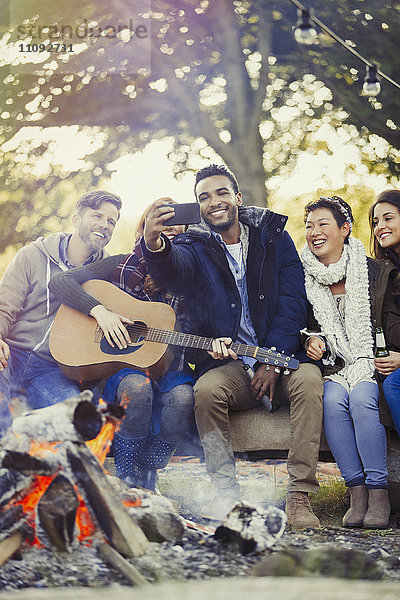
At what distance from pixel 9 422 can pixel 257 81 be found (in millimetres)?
2396

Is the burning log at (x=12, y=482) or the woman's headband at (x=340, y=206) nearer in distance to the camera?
the burning log at (x=12, y=482)

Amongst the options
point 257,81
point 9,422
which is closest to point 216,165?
point 257,81

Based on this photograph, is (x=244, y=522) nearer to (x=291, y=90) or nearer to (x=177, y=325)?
(x=177, y=325)

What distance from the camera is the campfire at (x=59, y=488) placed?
2.63 metres

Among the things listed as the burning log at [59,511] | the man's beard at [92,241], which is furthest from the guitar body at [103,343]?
the burning log at [59,511]

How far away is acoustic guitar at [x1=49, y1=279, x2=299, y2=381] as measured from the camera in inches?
136

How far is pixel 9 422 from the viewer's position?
11.1 ft

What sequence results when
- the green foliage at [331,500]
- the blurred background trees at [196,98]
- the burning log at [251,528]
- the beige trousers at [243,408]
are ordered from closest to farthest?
the burning log at [251,528] < the beige trousers at [243,408] < the green foliage at [331,500] < the blurred background trees at [196,98]

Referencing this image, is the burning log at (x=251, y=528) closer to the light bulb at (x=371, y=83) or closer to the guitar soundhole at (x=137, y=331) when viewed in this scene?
the guitar soundhole at (x=137, y=331)

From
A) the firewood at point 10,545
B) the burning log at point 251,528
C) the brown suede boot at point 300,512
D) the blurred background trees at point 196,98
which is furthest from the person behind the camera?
the blurred background trees at point 196,98

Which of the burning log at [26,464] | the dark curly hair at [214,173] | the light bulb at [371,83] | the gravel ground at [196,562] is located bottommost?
the gravel ground at [196,562]

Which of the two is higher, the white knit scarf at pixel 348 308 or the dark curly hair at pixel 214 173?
the dark curly hair at pixel 214 173

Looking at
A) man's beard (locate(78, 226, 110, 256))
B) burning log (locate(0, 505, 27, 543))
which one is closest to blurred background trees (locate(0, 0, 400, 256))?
man's beard (locate(78, 226, 110, 256))

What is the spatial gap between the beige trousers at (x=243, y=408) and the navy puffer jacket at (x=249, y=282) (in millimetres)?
133
